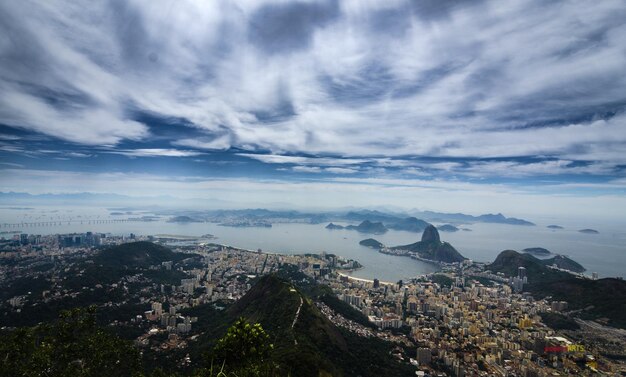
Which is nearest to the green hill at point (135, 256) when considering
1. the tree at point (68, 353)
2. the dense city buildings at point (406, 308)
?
the dense city buildings at point (406, 308)

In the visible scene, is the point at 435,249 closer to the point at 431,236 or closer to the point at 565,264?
the point at 431,236

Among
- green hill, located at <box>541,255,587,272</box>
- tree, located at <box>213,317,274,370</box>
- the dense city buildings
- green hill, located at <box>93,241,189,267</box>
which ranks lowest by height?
green hill, located at <box>541,255,587,272</box>

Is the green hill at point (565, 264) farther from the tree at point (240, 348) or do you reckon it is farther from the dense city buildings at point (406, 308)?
the tree at point (240, 348)

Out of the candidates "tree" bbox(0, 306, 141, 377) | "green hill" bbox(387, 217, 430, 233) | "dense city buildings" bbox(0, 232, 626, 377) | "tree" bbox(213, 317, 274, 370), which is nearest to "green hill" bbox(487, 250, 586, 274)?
"dense city buildings" bbox(0, 232, 626, 377)

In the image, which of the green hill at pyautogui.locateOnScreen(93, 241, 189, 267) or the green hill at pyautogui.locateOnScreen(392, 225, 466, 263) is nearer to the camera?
the green hill at pyautogui.locateOnScreen(93, 241, 189, 267)

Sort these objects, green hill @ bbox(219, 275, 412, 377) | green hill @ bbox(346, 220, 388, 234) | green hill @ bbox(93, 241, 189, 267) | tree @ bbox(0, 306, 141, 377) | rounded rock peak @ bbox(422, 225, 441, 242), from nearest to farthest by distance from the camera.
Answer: tree @ bbox(0, 306, 141, 377), green hill @ bbox(219, 275, 412, 377), green hill @ bbox(93, 241, 189, 267), rounded rock peak @ bbox(422, 225, 441, 242), green hill @ bbox(346, 220, 388, 234)

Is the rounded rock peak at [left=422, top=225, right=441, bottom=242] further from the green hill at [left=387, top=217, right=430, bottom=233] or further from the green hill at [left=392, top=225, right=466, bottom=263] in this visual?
the green hill at [left=387, top=217, right=430, bottom=233]
